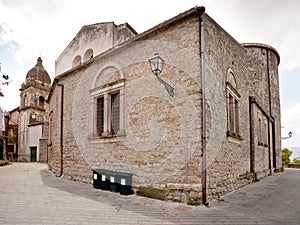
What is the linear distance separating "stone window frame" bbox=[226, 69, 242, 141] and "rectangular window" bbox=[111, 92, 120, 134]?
370cm

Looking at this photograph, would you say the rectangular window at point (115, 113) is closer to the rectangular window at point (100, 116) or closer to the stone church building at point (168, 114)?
the stone church building at point (168, 114)

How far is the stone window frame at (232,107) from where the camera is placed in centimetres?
821

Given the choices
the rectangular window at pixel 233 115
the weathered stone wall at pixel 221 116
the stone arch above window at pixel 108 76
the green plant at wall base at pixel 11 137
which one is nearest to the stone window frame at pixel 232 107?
the rectangular window at pixel 233 115

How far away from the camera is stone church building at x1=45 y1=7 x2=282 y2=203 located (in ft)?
21.0

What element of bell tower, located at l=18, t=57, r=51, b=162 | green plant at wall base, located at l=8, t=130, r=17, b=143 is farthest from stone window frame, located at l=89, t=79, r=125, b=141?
green plant at wall base, located at l=8, t=130, r=17, b=143

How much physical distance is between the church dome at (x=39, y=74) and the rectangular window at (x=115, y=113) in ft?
84.8

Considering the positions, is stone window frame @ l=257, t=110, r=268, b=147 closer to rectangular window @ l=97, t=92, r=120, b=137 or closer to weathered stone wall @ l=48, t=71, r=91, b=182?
rectangular window @ l=97, t=92, r=120, b=137

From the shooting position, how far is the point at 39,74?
31.5 metres

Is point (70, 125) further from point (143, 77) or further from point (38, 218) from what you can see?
point (38, 218)

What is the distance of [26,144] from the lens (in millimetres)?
29125

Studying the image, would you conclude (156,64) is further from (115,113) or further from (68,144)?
(68,144)

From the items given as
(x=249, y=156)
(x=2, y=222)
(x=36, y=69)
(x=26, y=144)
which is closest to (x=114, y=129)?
(x=2, y=222)

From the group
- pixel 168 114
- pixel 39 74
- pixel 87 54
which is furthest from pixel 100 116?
pixel 39 74

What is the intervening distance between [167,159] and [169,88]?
1.97 m
